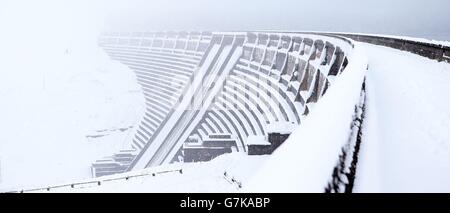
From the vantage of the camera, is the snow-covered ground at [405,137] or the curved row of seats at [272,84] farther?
the curved row of seats at [272,84]

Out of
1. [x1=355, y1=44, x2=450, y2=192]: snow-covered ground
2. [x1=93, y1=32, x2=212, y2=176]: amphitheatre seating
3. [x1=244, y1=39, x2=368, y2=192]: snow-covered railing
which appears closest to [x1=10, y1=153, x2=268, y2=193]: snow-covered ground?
[x1=355, y1=44, x2=450, y2=192]: snow-covered ground

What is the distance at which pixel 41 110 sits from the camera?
155 ft

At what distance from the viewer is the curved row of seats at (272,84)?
750 inches

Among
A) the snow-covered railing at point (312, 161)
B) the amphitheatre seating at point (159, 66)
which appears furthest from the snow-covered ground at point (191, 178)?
the amphitheatre seating at point (159, 66)

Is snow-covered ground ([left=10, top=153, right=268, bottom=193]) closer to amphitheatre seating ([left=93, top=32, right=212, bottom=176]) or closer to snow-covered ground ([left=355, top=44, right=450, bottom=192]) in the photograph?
snow-covered ground ([left=355, top=44, right=450, bottom=192])

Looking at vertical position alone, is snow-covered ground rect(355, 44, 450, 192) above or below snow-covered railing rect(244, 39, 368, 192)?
below

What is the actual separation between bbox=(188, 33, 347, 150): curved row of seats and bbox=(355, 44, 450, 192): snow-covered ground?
8133mm

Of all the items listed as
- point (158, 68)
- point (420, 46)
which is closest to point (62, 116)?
Answer: point (158, 68)

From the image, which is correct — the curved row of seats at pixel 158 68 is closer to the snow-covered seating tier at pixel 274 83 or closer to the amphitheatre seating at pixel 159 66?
the amphitheatre seating at pixel 159 66

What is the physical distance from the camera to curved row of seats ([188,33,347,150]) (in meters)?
19.0

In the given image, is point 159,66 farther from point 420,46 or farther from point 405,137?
point 405,137

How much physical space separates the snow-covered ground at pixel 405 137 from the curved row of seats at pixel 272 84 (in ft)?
26.7

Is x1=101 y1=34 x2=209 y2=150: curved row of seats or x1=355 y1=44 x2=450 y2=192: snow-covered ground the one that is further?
x1=101 y1=34 x2=209 y2=150: curved row of seats
